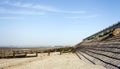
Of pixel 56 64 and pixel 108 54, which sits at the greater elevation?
pixel 108 54

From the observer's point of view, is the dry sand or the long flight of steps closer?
the long flight of steps

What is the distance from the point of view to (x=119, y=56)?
8070mm

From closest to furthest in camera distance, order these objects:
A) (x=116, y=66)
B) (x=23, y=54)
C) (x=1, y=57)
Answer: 1. (x=116, y=66)
2. (x=1, y=57)
3. (x=23, y=54)

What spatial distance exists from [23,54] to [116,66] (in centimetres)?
3400

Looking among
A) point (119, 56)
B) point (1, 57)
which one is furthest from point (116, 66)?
point (1, 57)

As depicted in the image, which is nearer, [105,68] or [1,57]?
[105,68]

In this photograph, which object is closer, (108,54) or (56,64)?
(108,54)

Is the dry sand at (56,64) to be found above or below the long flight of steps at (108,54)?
below

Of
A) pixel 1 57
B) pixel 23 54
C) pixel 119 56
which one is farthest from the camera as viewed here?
pixel 23 54

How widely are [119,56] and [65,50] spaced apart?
3247cm

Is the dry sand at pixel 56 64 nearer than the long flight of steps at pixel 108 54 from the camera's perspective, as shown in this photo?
No

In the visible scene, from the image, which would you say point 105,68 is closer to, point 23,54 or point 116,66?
point 116,66

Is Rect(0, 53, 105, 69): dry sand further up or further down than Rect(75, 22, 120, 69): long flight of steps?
further down

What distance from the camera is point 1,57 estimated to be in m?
36.8
